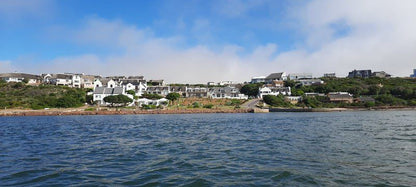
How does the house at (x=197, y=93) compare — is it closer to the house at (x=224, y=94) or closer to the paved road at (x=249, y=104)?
the house at (x=224, y=94)

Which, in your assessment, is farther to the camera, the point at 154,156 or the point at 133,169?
the point at 154,156

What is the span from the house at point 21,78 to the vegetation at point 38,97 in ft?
44.1

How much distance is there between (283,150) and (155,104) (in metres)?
59.3

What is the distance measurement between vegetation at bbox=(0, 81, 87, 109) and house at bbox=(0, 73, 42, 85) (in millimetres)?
13445

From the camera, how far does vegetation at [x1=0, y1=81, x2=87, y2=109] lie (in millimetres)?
62072

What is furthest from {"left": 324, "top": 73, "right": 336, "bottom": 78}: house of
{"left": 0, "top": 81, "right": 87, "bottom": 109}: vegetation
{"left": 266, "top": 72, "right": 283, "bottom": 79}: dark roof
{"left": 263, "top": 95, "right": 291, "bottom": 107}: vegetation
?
{"left": 0, "top": 81, "right": 87, "bottom": 109}: vegetation

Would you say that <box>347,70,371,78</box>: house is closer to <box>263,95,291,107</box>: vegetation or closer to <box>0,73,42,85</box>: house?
<box>263,95,291,107</box>: vegetation

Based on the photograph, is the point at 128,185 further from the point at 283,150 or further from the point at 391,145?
the point at 391,145

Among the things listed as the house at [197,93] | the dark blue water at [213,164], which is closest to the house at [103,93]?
the house at [197,93]

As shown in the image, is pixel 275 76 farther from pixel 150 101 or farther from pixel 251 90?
pixel 150 101

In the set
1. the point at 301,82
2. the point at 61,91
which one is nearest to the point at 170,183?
the point at 61,91

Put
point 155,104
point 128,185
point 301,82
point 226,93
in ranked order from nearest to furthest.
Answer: point 128,185 → point 155,104 → point 226,93 → point 301,82

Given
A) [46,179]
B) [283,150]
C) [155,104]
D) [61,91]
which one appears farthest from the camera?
[61,91]

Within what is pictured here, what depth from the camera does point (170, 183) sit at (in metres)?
8.42
